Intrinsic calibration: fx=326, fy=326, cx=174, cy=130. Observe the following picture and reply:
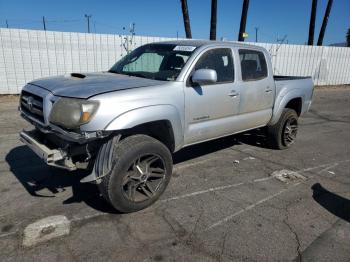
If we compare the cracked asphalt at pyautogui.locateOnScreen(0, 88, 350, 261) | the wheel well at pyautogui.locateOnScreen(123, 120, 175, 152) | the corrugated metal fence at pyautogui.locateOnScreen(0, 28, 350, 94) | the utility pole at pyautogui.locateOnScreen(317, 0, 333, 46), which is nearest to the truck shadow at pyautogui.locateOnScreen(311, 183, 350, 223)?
the cracked asphalt at pyautogui.locateOnScreen(0, 88, 350, 261)

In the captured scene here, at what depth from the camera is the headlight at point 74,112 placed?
10.6 feet

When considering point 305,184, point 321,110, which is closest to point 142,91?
point 305,184

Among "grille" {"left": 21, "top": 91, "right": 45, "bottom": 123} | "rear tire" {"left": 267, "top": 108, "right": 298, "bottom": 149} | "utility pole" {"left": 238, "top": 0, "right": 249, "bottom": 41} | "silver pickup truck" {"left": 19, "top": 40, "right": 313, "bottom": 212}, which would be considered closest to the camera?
"silver pickup truck" {"left": 19, "top": 40, "right": 313, "bottom": 212}

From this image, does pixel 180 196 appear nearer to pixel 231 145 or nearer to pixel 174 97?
pixel 174 97

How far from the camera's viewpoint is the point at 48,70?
38.5ft

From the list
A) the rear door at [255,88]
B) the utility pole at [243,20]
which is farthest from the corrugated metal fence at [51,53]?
the rear door at [255,88]

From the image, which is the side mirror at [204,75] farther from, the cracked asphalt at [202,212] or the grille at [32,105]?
the grille at [32,105]

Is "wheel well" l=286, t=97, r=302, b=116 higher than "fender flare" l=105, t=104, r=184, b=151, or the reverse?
"fender flare" l=105, t=104, r=184, b=151

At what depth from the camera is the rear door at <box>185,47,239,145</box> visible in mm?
4258

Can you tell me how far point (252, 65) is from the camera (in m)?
→ 5.41

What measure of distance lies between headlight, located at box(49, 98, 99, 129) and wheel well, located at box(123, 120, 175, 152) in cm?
59

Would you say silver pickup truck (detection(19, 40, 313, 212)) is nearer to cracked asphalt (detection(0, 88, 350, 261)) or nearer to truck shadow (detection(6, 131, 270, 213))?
cracked asphalt (detection(0, 88, 350, 261))

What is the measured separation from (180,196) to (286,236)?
139 cm

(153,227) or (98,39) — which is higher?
(98,39)
